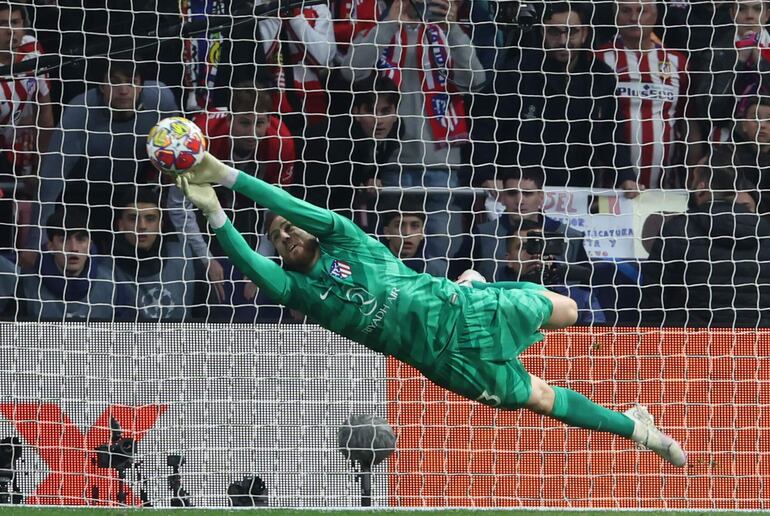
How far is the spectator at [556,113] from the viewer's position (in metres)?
8.91

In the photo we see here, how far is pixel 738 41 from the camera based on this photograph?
905 centimetres

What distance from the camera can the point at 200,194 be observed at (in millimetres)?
5672

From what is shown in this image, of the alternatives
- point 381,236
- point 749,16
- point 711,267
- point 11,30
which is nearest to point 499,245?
point 381,236

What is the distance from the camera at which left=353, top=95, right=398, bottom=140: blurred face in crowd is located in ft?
28.7

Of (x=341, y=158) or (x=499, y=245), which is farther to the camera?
(x=341, y=158)

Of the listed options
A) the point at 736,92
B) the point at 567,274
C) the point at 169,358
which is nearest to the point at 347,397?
the point at 169,358

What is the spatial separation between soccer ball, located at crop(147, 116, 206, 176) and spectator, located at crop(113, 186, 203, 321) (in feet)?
8.67

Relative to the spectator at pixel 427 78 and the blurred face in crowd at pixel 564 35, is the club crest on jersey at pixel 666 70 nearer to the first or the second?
the blurred face in crowd at pixel 564 35

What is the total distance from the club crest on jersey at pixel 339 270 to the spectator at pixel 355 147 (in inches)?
109

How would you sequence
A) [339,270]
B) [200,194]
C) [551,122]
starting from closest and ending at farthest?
[200,194]
[339,270]
[551,122]

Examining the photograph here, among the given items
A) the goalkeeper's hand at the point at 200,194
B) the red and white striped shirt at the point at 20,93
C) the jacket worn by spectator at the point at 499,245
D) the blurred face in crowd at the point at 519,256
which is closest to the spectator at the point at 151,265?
the red and white striped shirt at the point at 20,93

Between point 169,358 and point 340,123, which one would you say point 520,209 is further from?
point 169,358

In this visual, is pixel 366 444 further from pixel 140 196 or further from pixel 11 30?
pixel 11 30

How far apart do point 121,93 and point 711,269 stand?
3.77 m
